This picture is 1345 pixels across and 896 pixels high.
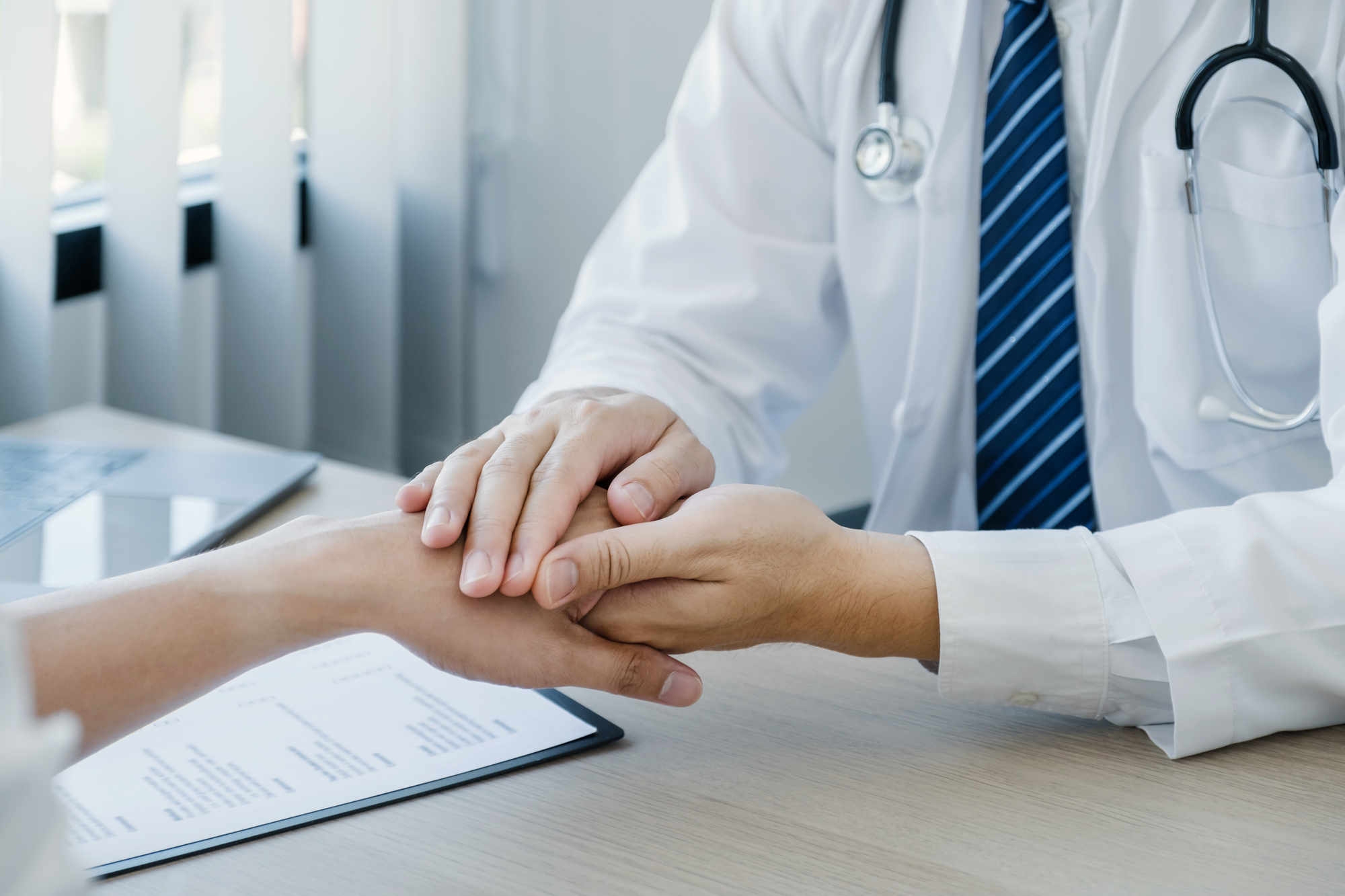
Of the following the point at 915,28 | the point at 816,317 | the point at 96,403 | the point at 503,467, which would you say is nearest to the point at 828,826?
the point at 503,467

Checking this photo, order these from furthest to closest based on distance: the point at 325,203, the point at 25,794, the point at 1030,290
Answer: the point at 325,203
the point at 1030,290
the point at 25,794

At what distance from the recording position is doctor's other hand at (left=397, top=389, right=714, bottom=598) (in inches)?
29.6

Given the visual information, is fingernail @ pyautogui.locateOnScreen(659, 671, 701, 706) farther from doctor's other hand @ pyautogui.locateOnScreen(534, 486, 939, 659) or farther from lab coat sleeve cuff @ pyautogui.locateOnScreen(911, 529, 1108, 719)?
lab coat sleeve cuff @ pyautogui.locateOnScreen(911, 529, 1108, 719)

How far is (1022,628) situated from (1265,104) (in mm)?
586

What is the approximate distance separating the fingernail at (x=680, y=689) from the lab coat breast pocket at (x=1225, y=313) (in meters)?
0.59

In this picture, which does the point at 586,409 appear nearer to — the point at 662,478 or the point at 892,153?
the point at 662,478

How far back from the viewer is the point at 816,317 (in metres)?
1.31

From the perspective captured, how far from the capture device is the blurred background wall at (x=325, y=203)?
1.56 m

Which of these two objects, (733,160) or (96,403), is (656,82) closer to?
(733,160)

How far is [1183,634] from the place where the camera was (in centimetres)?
72

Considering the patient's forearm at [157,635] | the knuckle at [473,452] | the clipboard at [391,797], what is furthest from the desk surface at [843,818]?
the knuckle at [473,452]

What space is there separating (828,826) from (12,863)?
43 centimetres

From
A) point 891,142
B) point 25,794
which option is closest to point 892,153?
point 891,142

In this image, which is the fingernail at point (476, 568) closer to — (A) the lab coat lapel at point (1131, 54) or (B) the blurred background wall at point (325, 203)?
(A) the lab coat lapel at point (1131, 54)
